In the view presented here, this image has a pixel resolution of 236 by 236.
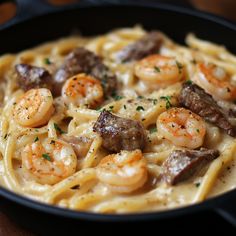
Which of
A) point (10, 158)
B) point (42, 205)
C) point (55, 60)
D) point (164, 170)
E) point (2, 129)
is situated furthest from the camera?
point (55, 60)

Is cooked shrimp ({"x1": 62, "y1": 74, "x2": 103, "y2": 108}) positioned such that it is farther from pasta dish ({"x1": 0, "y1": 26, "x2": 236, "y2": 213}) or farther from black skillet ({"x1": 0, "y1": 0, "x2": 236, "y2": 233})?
black skillet ({"x1": 0, "y1": 0, "x2": 236, "y2": 233})

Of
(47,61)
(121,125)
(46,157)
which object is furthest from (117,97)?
(46,157)

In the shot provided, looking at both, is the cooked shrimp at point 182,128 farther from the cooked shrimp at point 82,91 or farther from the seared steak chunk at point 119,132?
the cooked shrimp at point 82,91

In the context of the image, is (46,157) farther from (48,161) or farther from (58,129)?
(58,129)

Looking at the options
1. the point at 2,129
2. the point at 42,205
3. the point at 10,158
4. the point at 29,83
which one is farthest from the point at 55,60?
the point at 42,205

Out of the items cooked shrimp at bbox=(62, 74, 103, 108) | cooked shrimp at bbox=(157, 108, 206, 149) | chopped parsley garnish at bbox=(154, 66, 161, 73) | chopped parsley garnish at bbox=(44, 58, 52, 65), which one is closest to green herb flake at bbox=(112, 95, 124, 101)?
cooked shrimp at bbox=(62, 74, 103, 108)

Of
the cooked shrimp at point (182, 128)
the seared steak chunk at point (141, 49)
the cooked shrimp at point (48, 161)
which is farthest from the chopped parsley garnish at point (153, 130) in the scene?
the seared steak chunk at point (141, 49)

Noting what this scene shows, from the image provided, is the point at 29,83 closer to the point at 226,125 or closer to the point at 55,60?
the point at 55,60
